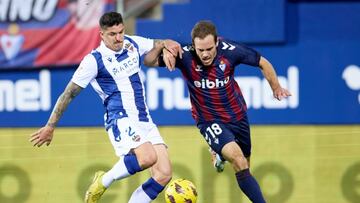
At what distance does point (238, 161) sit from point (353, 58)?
107 inches

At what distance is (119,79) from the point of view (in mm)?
9461

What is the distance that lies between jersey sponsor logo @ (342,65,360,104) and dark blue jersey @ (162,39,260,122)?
198cm

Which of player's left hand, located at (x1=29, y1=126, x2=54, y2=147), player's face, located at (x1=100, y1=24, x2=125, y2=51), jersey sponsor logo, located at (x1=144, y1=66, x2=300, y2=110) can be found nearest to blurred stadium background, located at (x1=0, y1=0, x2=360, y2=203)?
jersey sponsor logo, located at (x1=144, y1=66, x2=300, y2=110)

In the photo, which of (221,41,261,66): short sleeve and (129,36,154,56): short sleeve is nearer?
(221,41,261,66): short sleeve

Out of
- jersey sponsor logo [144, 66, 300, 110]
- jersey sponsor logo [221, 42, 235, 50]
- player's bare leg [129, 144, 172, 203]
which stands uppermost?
jersey sponsor logo [221, 42, 235, 50]

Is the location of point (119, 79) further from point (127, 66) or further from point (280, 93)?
point (280, 93)

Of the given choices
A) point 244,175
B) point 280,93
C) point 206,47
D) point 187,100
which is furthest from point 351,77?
point 206,47

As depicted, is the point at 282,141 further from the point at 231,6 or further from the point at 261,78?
the point at 231,6

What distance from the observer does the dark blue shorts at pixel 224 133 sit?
956cm

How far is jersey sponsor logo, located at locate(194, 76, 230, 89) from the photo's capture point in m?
9.63

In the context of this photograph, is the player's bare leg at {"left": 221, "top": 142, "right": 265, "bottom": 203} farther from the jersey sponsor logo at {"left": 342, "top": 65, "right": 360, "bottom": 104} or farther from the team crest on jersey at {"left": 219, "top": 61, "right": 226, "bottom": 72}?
the jersey sponsor logo at {"left": 342, "top": 65, "right": 360, "bottom": 104}

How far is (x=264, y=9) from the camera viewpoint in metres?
11.4

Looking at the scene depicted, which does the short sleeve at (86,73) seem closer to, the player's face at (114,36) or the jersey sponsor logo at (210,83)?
the player's face at (114,36)

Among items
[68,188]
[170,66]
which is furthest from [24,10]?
[170,66]
